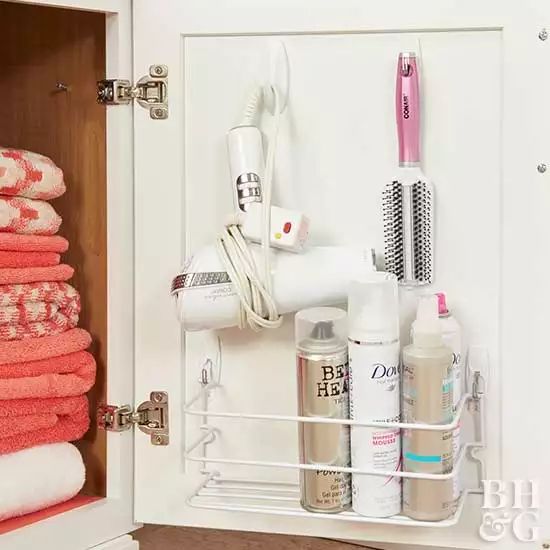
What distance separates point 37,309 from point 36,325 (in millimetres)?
19

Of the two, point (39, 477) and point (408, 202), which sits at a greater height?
point (408, 202)

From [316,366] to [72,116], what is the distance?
46cm

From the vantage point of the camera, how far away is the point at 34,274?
40.4 inches

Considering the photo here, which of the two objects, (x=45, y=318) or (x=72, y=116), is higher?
(x=72, y=116)

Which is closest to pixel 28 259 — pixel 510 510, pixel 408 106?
pixel 408 106

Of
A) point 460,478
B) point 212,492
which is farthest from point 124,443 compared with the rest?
point 460,478

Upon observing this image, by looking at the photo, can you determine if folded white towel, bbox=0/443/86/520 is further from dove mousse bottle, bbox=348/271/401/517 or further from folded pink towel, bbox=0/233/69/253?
dove mousse bottle, bbox=348/271/401/517

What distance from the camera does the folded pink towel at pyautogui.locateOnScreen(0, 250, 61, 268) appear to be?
101 centimetres

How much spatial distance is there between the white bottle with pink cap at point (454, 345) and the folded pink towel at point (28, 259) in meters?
0.45

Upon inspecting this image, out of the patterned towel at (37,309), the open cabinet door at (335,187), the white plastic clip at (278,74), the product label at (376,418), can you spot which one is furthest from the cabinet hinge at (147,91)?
the product label at (376,418)

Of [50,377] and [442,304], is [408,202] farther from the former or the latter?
[50,377]

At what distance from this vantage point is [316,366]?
0.89 m

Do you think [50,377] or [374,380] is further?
[50,377]

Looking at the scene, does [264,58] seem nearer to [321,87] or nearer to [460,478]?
[321,87]
